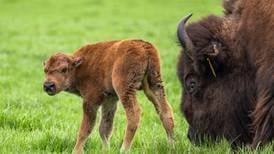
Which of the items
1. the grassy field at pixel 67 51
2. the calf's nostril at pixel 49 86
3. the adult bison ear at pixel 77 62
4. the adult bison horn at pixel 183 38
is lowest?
the grassy field at pixel 67 51

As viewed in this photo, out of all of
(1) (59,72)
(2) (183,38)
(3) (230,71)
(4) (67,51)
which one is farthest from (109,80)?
(4) (67,51)

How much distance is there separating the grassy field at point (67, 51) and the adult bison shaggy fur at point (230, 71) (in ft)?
1.01

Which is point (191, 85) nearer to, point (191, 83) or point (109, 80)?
point (191, 83)

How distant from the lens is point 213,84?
6.73 meters

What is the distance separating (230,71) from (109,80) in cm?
116

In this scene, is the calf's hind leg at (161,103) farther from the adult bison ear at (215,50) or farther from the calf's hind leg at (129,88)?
the adult bison ear at (215,50)

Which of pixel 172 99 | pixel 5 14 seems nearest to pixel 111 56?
pixel 172 99

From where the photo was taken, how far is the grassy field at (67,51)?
6660 mm

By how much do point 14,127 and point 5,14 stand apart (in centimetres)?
2104

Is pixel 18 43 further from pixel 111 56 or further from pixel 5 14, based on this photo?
pixel 111 56

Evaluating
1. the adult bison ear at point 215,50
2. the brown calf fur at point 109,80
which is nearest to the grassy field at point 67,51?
the brown calf fur at point 109,80

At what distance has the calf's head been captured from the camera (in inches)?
255

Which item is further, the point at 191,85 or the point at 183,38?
the point at 191,85

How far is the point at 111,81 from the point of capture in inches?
250
